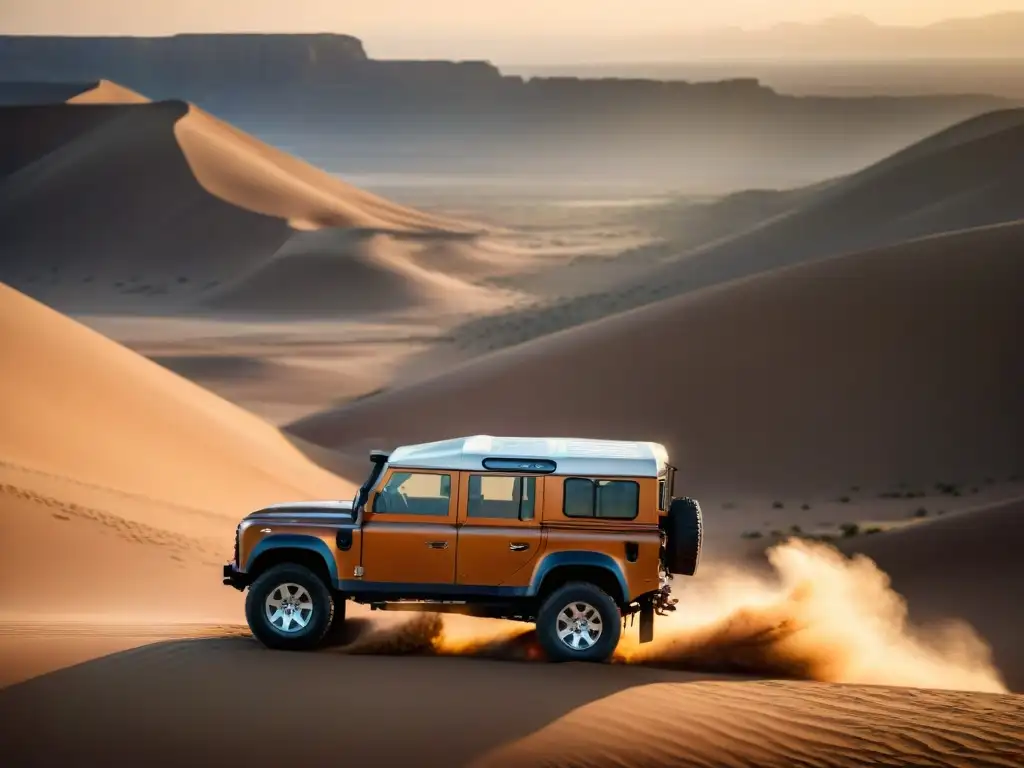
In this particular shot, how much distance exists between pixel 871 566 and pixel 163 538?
8.07 m

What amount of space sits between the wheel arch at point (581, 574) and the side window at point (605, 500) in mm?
296

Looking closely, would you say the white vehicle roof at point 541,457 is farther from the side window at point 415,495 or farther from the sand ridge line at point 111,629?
the sand ridge line at point 111,629

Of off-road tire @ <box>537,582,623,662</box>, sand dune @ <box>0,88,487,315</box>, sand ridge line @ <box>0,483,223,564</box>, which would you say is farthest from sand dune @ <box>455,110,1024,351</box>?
off-road tire @ <box>537,582,623,662</box>

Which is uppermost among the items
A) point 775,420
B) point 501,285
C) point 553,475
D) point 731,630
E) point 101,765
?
point 501,285

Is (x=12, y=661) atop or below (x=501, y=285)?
below

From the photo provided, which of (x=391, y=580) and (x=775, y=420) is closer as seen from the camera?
(x=391, y=580)

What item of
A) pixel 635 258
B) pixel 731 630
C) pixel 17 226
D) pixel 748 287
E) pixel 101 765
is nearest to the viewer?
pixel 101 765

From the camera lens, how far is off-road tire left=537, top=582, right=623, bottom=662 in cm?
1209

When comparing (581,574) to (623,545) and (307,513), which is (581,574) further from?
(307,513)

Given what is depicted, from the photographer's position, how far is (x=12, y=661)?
12.0 m

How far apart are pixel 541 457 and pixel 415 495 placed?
38.8 inches

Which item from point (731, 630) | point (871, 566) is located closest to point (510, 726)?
point (731, 630)

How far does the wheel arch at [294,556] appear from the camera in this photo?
1227cm

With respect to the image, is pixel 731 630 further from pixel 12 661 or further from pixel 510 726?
pixel 12 661
